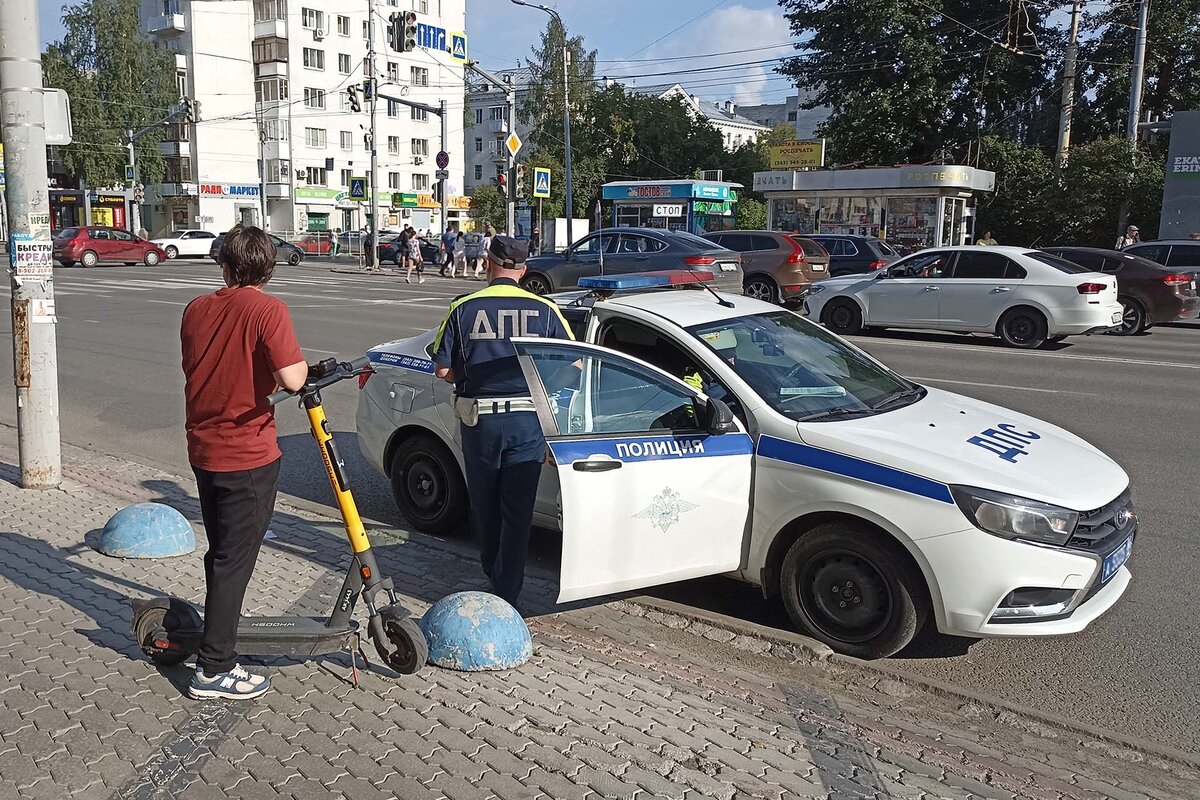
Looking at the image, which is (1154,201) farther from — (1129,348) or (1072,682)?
(1072,682)

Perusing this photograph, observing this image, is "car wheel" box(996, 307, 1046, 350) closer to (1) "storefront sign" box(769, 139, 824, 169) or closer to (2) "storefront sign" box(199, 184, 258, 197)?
(1) "storefront sign" box(769, 139, 824, 169)

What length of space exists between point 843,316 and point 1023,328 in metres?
3.17

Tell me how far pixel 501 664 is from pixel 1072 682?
252 centimetres

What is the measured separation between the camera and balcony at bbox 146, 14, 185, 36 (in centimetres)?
6550

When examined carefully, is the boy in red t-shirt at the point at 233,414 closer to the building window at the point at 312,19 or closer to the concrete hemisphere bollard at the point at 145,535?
the concrete hemisphere bollard at the point at 145,535

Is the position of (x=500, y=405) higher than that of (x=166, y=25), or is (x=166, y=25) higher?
(x=166, y=25)

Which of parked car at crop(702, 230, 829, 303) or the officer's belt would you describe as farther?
parked car at crop(702, 230, 829, 303)

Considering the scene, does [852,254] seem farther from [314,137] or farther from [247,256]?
[314,137]

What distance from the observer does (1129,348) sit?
50.8 ft

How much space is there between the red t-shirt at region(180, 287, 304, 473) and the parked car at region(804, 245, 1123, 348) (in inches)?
548

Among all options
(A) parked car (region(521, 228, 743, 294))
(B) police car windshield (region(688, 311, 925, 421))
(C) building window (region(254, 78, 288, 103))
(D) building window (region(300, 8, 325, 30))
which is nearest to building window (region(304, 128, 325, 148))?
(C) building window (region(254, 78, 288, 103))

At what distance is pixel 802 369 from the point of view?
207 inches

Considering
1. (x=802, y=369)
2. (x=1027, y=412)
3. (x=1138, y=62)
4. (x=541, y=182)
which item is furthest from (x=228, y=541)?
(x=541, y=182)

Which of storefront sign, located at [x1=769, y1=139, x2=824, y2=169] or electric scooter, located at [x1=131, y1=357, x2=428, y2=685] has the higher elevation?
storefront sign, located at [x1=769, y1=139, x2=824, y2=169]
